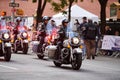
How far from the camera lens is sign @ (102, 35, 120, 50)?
94.1 ft

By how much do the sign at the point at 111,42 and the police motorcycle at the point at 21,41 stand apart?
492 centimetres

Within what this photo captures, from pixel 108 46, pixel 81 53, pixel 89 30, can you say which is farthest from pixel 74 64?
pixel 108 46

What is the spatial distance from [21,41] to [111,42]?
17.6 feet

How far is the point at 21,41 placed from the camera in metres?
26.8

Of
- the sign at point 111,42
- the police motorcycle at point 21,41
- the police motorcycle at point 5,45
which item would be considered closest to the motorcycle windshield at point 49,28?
the police motorcycle at point 5,45

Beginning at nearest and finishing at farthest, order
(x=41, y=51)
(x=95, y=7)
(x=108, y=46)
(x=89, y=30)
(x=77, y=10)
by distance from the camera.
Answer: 1. (x=41, y=51)
2. (x=89, y=30)
3. (x=108, y=46)
4. (x=77, y=10)
5. (x=95, y=7)

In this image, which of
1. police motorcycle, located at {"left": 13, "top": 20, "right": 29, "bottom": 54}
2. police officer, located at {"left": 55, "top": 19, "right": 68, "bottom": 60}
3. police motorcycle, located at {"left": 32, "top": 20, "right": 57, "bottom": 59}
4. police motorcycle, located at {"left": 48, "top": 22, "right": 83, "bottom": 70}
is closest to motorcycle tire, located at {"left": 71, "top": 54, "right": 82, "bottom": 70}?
police motorcycle, located at {"left": 48, "top": 22, "right": 83, "bottom": 70}

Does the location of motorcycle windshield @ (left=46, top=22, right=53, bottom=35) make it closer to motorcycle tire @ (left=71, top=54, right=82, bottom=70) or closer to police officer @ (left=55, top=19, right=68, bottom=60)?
police officer @ (left=55, top=19, right=68, bottom=60)

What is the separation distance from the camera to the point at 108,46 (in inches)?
1150

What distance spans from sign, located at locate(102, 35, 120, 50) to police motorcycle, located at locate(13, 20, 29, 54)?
16.1 ft

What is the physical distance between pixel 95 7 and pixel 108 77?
4660cm

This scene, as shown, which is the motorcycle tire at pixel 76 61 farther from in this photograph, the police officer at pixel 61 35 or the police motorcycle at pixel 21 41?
the police motorcycle at pixel 21 41

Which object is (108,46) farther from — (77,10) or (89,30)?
(77,10)

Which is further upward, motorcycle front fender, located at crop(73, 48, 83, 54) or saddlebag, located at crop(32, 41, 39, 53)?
motorcycle front fender, located at crop(73, 48, 83, 54)
